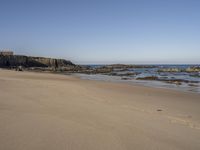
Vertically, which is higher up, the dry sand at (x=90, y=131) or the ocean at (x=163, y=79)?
the dry sand at (x=90, y=131)

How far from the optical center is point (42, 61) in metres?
81.2

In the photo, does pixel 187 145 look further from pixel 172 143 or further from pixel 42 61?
pixel 42 61

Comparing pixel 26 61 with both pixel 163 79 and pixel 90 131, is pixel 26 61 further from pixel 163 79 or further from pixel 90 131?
pixel 90 131

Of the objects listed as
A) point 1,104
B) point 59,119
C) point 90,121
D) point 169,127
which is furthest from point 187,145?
point 1,104

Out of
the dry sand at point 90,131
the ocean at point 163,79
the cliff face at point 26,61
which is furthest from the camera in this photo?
the cliff face at point 26,61

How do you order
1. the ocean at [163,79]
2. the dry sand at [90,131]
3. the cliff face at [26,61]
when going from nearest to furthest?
the dry sand at [90,131]
the ocean at [163,79]
the cliff face at [26,61]

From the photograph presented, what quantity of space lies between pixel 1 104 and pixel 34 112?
150 centimetres

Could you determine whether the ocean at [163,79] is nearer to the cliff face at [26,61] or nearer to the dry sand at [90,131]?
the dry sand at [90,131]

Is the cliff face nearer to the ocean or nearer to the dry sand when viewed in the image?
the ocean

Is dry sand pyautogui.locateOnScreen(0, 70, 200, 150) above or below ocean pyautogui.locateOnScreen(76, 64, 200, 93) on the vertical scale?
above

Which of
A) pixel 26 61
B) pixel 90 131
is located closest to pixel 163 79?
pixel 90 131

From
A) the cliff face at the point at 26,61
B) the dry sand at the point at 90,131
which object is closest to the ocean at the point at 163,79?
the dry sand at the point at 90,131

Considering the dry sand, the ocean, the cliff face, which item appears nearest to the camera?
the dry sand

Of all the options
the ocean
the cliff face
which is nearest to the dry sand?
the ocean
